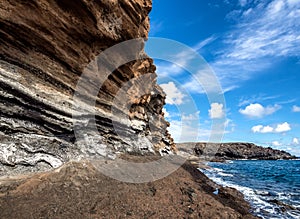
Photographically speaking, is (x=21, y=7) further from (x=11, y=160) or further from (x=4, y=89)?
(x=11, y=160)

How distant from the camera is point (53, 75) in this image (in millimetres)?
9438

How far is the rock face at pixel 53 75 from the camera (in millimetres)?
7582

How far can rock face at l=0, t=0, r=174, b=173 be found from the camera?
7.58m

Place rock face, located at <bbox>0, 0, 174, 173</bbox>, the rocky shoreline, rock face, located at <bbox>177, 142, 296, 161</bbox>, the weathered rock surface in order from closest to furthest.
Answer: the weathered rock surface → the rocky shoreline → rock face, located at <bbox>0, 0, 174, 173</bbox> → rock face, located at <bbox>177, 142, 296, 161</bbox>

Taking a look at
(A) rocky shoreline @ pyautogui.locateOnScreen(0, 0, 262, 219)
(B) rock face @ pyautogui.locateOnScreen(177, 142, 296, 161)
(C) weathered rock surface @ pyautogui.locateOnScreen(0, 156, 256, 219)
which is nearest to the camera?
(C) weathered rock surface @ pyautogui.locateOnScreen(0, 156, 256, 219)

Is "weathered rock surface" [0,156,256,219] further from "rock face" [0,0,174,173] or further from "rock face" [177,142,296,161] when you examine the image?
"rock face" [177,142,296,161]

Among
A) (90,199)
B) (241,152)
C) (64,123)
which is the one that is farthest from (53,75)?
(241,152)

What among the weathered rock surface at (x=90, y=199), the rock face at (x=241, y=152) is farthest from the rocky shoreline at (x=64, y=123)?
the rock face at (x=241, y=152)

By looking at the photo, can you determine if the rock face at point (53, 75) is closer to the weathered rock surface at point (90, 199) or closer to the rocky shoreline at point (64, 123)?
the rocky shoreline at point (64, 123)

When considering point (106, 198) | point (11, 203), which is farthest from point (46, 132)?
point (106, 198)

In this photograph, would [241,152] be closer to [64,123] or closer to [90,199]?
[64,123]

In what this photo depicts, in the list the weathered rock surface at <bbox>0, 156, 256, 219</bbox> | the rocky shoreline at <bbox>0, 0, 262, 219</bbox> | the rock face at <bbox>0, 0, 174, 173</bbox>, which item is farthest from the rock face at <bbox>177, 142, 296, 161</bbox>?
the weathered rock surface at <bbox>0, 156, 256, 219</bbox>

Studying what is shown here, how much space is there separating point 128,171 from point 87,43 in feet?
25.5

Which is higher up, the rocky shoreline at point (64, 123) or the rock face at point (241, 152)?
the rock face at point (241, 152)
